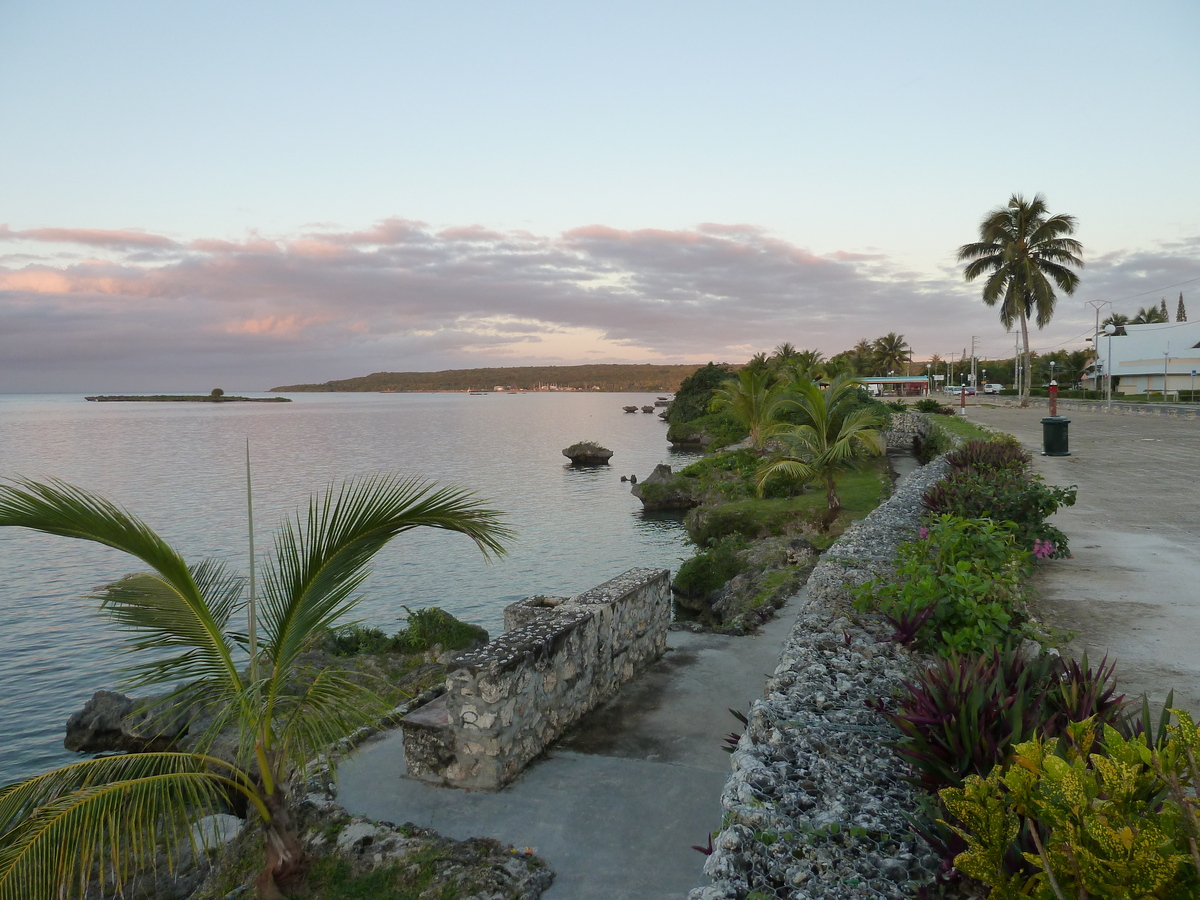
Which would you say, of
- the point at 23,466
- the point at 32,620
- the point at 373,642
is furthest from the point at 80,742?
the point at 23,466

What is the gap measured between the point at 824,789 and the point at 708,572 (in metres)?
15.2

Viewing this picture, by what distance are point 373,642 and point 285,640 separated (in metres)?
10.5

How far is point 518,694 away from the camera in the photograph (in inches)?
237

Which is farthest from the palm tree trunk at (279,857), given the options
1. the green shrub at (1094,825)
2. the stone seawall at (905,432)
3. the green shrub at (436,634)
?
the stone seawall at (905,432)

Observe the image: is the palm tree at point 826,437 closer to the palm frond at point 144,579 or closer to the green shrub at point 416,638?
the green shrub at point 416,638

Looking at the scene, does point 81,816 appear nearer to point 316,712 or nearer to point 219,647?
point 219,647

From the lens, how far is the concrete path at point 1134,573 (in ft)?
19.6

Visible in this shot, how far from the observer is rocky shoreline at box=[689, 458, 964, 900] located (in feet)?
9.37

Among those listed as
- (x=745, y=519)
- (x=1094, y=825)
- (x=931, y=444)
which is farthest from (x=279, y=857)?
(x=931, y=444)

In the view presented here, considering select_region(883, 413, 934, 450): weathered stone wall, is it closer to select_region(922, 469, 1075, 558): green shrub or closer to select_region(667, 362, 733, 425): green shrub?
select_region(922, 469, 1075, 558): green shrub

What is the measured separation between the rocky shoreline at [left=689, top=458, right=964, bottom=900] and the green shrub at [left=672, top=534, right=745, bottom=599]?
1251cm

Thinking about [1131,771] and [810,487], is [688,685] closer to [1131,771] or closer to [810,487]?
[1131,771]

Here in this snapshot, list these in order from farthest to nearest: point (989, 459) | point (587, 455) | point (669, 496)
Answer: point (587, 455), point (669, 496), point (989, 459)

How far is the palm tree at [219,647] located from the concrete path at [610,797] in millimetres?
1083
